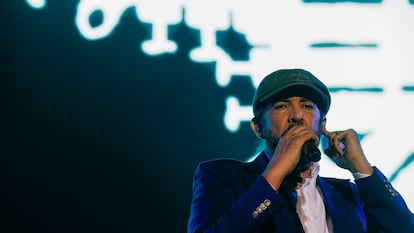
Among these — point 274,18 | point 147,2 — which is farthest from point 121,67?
point 274,18

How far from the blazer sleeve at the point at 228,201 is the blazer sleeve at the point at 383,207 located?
0.99 feet

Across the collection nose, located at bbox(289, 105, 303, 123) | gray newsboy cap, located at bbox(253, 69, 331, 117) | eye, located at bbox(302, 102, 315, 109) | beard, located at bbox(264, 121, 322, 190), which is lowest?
beard, located at bbox(264, 121, 322, 190)

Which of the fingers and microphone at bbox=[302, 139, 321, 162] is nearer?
microphone at bbox=[302, 139, 321, 162]

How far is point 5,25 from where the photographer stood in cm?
223

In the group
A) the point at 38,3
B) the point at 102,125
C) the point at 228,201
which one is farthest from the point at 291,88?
the point at 38,3

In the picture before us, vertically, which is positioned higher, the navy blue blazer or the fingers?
the fingers

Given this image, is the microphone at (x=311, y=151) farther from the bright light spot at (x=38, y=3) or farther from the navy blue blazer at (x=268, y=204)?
the bright light spot at (x=38, y=3)

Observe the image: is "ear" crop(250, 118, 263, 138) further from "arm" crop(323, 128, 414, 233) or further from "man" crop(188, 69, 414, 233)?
"arm" crop(323, 128, 414, 233)

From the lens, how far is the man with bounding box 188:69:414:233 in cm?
133

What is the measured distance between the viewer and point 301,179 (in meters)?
1.48

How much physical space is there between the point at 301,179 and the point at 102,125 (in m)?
0.92

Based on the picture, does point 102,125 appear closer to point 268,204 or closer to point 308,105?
point 308,105

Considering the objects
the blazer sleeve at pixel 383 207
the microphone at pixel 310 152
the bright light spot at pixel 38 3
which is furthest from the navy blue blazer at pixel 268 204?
the bright light spot at pixel 38 3

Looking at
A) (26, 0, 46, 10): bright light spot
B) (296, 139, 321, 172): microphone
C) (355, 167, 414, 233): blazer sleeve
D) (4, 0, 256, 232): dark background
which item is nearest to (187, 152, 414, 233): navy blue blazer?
(355, 167, 414, 233): blazer sleeve
